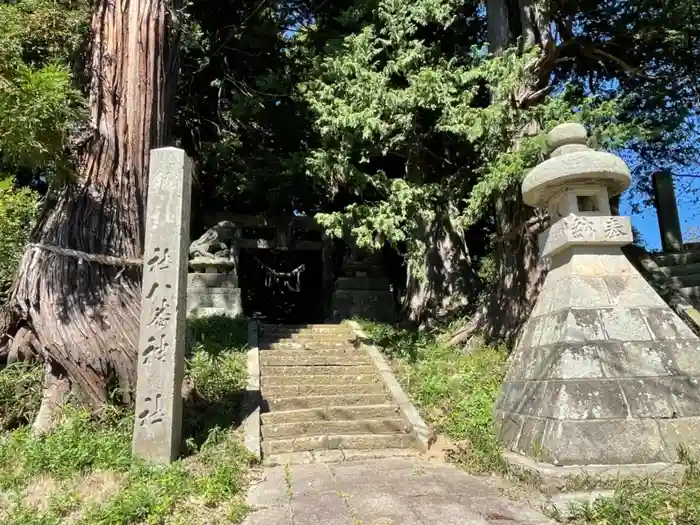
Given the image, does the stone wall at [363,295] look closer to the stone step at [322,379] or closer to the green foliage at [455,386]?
the green foliage at [455,386]

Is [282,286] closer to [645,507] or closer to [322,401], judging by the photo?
[322,401]

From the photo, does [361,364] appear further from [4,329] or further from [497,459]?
[4,329]

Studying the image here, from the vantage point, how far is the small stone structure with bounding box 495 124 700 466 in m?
4.10

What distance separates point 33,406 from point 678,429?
5816 mm

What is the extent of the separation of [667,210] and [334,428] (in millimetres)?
7800

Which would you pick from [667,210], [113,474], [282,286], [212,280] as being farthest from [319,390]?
[282,286]

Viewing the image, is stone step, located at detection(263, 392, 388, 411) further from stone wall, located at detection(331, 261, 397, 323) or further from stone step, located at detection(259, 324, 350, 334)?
stone wall, located at detection(331, 261, 397, 323)

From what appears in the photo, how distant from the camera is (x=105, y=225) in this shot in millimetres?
5773

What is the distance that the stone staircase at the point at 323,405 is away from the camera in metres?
5.80

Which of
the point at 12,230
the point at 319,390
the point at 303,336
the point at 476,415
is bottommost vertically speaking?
the point at 476,415

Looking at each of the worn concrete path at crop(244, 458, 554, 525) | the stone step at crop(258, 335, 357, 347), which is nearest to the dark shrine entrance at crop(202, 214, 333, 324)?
the stone step at crop(258, 335, 357, 347)

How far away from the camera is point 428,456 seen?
5617 millimetres

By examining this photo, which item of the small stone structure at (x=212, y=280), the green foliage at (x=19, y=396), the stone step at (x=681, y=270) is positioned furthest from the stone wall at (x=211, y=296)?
the stone step at (x=681, y=270)

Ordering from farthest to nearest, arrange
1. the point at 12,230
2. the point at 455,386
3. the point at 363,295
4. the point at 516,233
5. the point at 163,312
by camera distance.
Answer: the point at 363,295 < the point at 516,233 < the point at 455,386 < the point at 12,230 < the point at 163,312
